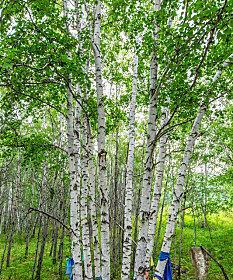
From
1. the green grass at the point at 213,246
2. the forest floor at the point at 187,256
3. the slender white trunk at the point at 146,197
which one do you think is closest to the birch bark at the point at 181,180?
the slender white trunk at the point at 146,197

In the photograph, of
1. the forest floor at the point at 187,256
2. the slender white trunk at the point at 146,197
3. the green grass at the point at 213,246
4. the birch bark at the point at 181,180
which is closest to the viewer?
the slender white trunk at the point at 146,197

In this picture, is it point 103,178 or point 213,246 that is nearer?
point 103,178

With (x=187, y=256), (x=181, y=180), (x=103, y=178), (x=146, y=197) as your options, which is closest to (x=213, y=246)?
(x=187, y=256)

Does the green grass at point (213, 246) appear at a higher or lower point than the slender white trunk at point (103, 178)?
lower

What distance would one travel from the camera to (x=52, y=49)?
18.7 ft

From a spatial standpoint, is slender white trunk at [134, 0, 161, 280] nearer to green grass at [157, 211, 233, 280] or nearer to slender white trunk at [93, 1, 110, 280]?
slender white trunk at [93, 1, 110, 280]

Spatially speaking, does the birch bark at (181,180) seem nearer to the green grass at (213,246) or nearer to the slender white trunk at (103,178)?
the slender white trunk at (103,178)

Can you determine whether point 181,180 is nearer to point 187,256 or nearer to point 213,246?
point 187,256

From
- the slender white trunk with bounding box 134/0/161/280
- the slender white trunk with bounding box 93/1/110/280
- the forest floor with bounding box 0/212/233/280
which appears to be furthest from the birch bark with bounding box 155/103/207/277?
the forest floor with bounding box 0/212/233/280

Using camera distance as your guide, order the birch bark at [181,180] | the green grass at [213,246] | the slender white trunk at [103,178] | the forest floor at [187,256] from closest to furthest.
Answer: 1. the slender white trunk at [103,178]
2. the birch bark at [181,180]
3. the forest floor at [187,256]
4. the green grass at [213,246]

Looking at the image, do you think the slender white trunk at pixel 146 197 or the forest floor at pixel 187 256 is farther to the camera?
the forest floor at pixel 187 256

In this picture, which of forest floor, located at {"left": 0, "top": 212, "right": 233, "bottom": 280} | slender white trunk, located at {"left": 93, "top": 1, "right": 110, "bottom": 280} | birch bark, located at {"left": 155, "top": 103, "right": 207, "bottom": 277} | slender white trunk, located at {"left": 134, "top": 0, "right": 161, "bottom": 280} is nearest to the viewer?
slender white trunk, located at {"left": 134, "top": 0, "right": 161, "bottom": 280}

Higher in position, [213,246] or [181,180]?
[181,180]

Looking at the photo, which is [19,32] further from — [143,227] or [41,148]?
[143,227]
